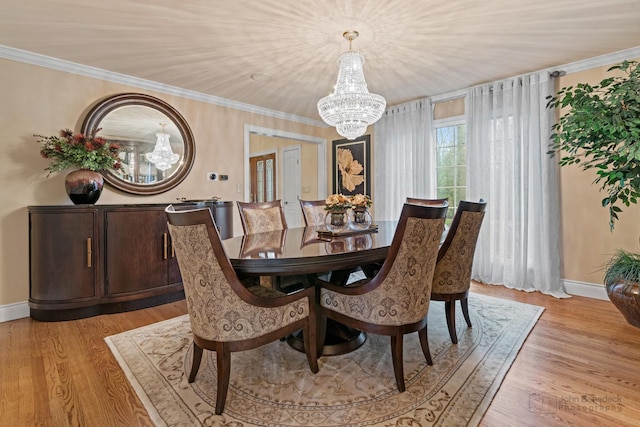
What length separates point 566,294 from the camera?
3297 mm

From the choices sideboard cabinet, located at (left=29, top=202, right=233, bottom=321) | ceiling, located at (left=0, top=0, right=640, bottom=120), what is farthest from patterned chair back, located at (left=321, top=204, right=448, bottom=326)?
sideboard cabinet, located at (left=29, top=202, right=233, bottom=321)

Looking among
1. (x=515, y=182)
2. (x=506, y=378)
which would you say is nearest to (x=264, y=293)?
(x=506, y=378)

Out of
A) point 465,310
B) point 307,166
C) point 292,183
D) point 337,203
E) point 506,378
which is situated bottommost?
point 506,378

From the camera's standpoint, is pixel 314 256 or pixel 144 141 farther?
pixel 144 141

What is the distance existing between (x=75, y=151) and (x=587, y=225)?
515cm

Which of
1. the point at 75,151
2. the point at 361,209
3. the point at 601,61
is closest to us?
the point at 75,151

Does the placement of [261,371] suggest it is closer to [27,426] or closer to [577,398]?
[27,426]

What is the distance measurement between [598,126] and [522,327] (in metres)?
1.61

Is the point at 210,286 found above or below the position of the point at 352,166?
below

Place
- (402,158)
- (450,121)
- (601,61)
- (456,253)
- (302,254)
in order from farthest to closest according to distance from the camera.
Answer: (402,158) < (450,121) < (601,61) < (456,253) < (302,254)

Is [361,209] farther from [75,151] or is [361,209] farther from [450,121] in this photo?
[75,151]

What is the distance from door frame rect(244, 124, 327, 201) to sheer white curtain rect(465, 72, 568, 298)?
2507 millimetres

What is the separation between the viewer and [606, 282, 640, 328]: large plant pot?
2334 mm

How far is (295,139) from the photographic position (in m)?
5.16
